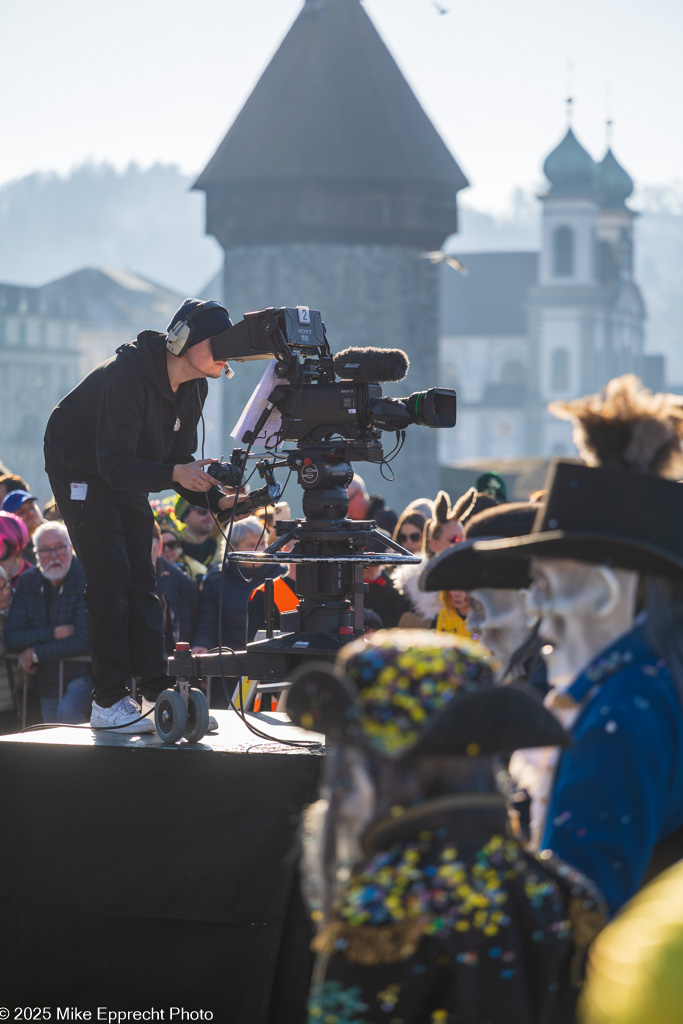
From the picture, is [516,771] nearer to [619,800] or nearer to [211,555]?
[619,800]

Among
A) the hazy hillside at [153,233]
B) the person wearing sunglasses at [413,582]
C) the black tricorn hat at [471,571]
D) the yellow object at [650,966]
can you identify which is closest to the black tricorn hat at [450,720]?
the yellow object at [650,966]

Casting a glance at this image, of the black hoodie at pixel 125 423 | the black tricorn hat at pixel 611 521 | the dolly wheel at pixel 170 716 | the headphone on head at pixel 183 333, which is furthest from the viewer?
the headphone on head at pixel 183 333

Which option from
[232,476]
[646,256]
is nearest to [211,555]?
[232,476]

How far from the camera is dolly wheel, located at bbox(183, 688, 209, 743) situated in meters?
4.41

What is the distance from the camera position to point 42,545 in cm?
713

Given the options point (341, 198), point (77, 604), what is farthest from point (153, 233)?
point (77, 604)

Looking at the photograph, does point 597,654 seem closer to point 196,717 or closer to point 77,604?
point 196,717

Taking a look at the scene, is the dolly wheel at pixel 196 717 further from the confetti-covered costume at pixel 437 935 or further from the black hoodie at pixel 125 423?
the confetti-covered costume at pixel 437 935

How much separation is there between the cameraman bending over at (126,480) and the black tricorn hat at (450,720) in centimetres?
281

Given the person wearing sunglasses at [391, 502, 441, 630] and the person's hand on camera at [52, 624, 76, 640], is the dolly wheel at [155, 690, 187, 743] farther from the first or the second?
the person's hand on camera at [52, 624, 76, 640]

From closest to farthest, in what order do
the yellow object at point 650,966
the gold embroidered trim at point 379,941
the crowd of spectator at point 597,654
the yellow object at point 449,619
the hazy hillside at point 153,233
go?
the yellow object at point 650,966 < the gold embroidered trim at point 379,941 < the crowd of spectator at point 597,654 < the yellow object at point 449,619 < the hazy hillside at point 153,233

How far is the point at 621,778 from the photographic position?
6.59ft

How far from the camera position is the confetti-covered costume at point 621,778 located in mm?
1990

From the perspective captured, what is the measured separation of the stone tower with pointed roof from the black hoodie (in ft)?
110
